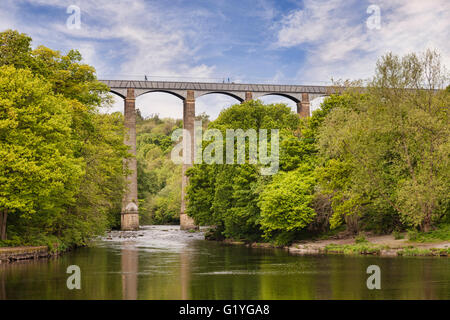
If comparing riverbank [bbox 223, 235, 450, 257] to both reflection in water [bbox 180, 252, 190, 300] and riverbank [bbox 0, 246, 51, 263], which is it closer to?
reflection in water [bbox 180, 252, 190, 300]

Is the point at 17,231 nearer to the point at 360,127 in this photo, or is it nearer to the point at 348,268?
the point at 348,268

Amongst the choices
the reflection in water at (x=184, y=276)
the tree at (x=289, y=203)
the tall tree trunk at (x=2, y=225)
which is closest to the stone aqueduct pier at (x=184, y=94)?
the tree at (x=289, y=203)

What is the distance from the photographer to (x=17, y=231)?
2905cm

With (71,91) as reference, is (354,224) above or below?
below

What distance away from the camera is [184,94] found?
63562mm

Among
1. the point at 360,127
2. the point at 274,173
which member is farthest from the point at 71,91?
the point at 360,127

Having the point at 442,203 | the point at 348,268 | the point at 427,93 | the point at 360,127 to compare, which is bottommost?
the point at 348,268

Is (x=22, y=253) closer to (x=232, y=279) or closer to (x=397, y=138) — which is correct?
(x=232, y=279)

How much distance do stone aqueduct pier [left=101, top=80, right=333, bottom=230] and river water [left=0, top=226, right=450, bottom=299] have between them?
3463 cm

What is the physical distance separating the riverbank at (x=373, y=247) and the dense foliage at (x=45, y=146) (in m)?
13.8

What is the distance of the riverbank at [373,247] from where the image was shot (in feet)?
87.8

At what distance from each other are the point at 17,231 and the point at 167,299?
58.2 feet

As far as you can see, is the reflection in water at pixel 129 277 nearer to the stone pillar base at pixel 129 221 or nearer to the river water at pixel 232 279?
the river water at pixel 232 279

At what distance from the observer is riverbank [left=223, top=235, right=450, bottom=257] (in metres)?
26.8
